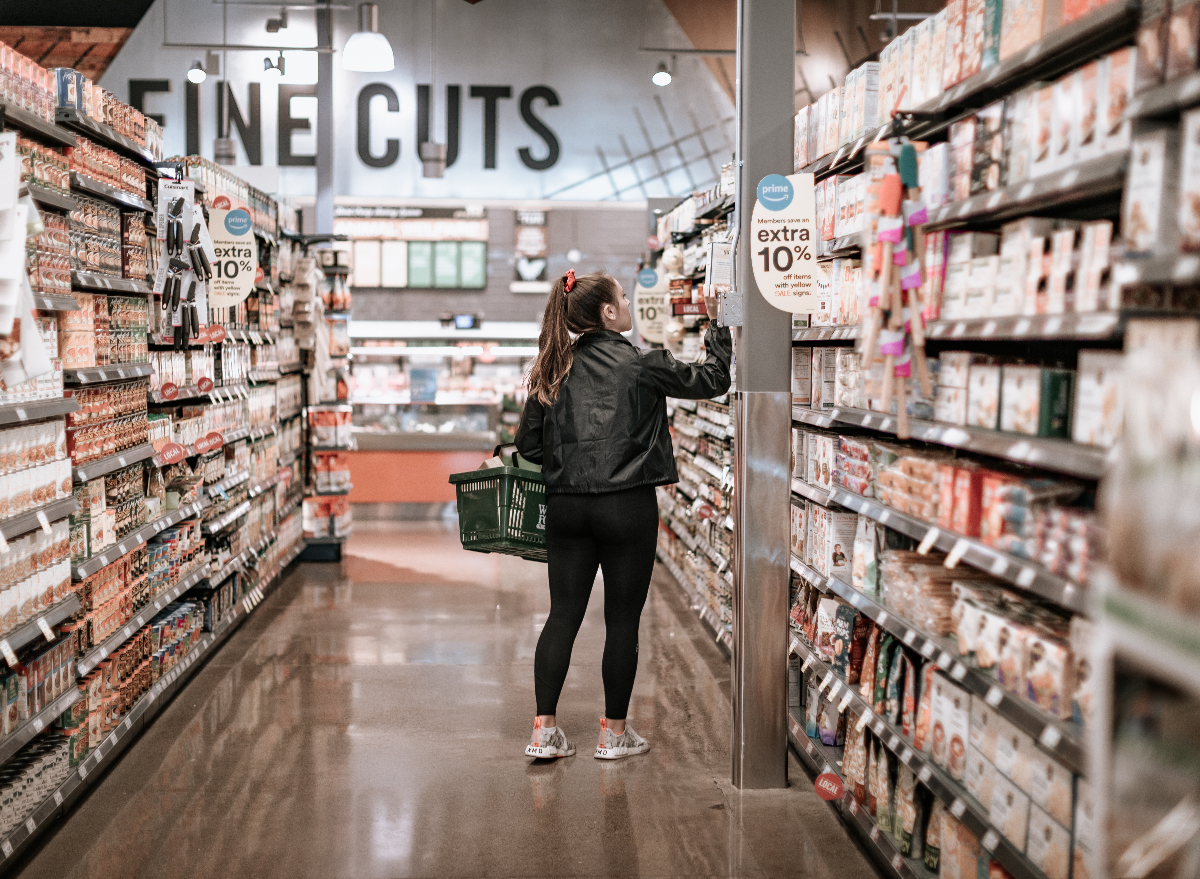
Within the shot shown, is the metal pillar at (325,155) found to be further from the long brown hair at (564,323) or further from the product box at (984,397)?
the product box at (984,397)

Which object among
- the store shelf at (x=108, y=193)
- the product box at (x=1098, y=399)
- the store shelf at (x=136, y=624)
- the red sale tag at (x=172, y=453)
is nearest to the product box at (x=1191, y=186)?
the product box at (x=1098, y=399)

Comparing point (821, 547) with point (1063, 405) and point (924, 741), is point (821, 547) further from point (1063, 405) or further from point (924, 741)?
point (1063, 405)

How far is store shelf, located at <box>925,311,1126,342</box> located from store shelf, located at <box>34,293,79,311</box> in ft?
9.18

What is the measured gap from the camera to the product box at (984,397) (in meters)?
2.84

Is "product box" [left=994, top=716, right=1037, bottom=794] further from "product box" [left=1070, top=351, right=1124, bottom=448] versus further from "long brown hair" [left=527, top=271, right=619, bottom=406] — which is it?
"long brown hair" [left=527, top=271, right=619, bottom=406]

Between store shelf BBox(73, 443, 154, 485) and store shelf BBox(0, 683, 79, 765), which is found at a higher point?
store shelf BBox(73, 443, 154, 485)

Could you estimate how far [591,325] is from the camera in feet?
14.0

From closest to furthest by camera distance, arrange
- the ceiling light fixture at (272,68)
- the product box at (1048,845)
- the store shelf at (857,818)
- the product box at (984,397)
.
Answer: the product box at (1048,845) < the product box at (984,397) < the store shelf at (857,818) < the ceiling light fixture at (272,68)

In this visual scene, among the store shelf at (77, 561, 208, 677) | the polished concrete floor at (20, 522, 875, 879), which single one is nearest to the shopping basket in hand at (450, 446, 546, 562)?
the polished concrete floor at (20, 522, 875, 879)

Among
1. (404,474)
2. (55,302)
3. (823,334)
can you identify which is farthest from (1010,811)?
(404,474)

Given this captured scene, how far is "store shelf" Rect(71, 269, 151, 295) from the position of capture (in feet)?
13.2

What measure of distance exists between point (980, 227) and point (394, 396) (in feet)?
27.3

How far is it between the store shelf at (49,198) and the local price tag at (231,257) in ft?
5.51

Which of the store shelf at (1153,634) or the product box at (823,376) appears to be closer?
the store shelf at (1153,634)
